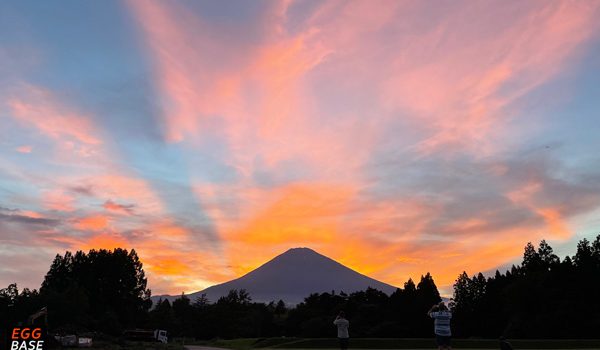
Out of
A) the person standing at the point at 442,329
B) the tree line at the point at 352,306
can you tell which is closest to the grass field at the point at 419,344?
the person standing at the point at 442,329

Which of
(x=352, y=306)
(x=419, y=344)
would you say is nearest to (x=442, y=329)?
(x=419, y=344)

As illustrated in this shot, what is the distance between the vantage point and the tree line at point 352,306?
8144 cm

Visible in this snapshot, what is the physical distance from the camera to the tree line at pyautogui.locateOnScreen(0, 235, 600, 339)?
81438 millimetres

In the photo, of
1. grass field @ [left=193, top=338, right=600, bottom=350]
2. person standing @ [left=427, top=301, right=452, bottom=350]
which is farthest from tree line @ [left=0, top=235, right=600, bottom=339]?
person standing @ [left=427, top=301, right=452, bottom=350]

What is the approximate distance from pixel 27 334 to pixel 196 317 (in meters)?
121

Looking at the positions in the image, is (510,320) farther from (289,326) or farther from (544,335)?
(289,326)

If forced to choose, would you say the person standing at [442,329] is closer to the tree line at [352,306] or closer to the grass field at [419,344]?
the grass field at [419,344]

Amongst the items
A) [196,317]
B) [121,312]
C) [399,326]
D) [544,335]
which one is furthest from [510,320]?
[121,312]

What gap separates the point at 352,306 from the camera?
10806 cm

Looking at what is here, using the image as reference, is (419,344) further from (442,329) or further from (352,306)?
(352,306)

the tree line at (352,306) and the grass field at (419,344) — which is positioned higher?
the tree line at (352,306)

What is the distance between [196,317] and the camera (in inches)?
5295

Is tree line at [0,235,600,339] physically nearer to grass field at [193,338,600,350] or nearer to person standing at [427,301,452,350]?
grass field at [193,338,600,350]

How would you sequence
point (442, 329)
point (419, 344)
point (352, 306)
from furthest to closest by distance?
point (352, 306)
point (419, 344)
point (442, 329)
